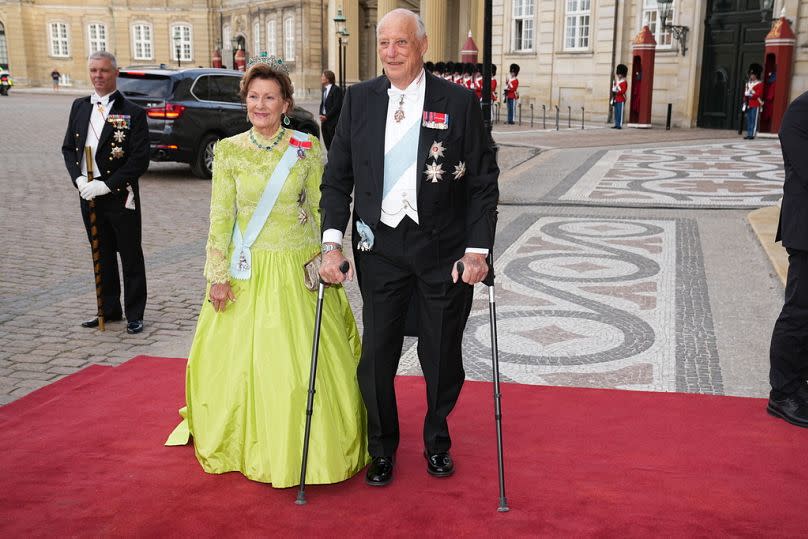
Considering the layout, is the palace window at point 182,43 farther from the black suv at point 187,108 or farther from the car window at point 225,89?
the black suv at point 187,108

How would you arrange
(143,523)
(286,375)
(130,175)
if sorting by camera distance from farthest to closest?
(130,175) < (286,375) < (143,523)

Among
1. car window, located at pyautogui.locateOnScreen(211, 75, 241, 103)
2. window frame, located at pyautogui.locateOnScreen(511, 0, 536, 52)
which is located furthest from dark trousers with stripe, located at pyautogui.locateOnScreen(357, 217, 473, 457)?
window frame, located at pyautogui.locateOnScreen(511, 0, 536, 52)

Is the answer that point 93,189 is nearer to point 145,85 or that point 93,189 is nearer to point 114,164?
point 114,164

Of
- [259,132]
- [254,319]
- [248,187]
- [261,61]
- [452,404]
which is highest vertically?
[261,61]

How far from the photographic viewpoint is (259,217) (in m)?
3.52

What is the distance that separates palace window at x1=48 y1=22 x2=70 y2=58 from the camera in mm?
61375

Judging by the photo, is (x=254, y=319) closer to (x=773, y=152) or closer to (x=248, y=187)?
(x=248, y=187)

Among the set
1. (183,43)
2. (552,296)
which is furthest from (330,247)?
(183,43)

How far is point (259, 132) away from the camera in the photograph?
3.53m

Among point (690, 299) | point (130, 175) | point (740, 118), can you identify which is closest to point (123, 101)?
point (130, 175)

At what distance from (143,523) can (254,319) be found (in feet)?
2.90

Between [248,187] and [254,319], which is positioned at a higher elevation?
[248,187]

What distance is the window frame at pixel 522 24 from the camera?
99.3 feet

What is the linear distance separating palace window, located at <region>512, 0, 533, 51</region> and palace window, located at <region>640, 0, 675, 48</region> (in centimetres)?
540
